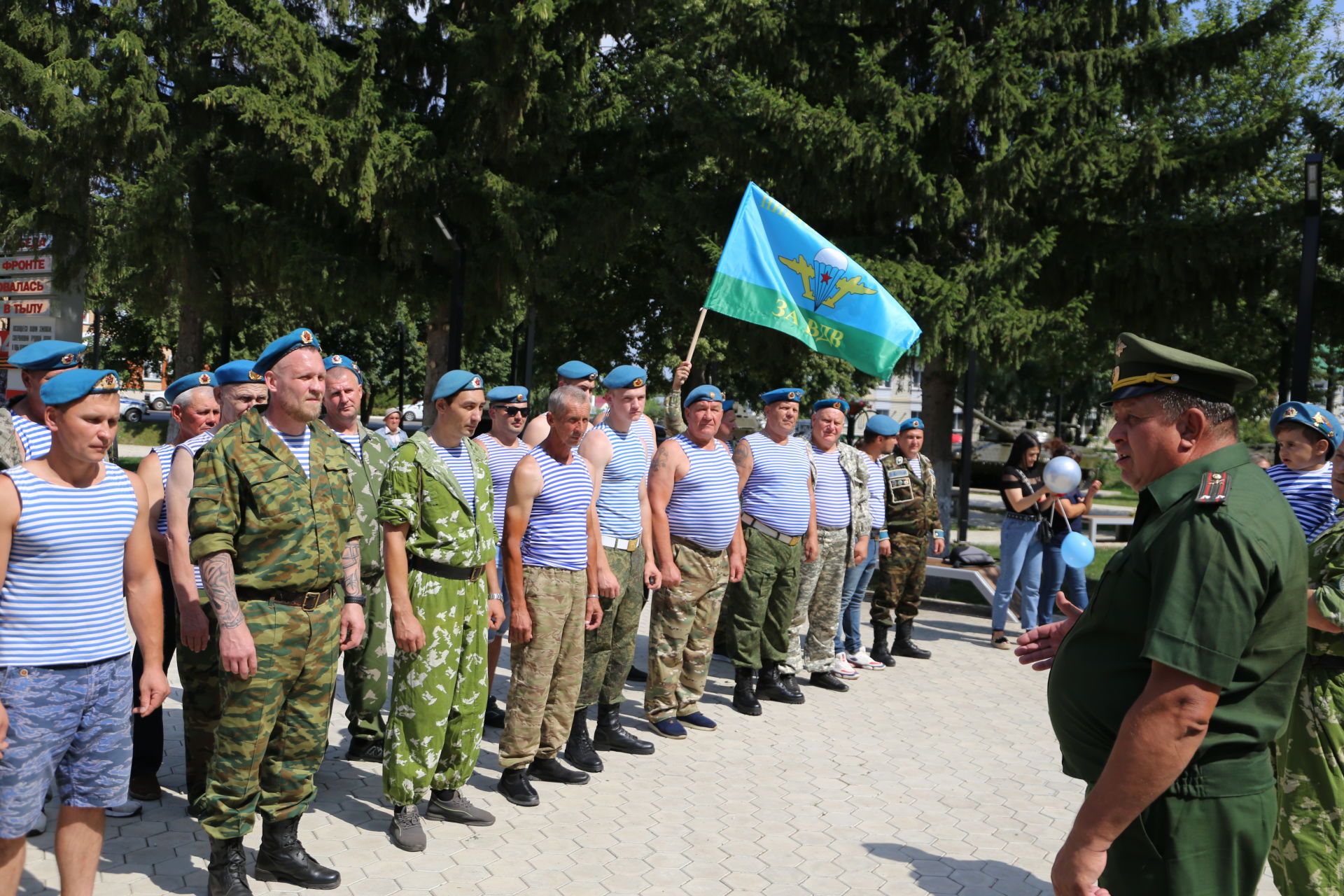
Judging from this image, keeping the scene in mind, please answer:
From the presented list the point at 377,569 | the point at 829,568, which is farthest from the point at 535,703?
the point at 829,568

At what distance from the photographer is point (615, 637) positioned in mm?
6238

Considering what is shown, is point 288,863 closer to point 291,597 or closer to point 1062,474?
point 291,597

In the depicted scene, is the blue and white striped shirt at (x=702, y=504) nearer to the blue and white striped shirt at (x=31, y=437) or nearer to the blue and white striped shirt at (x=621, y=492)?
the blue and white striped shirt at (x=621, y=492)

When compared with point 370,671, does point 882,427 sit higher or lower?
higher

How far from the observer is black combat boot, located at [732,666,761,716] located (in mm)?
7215

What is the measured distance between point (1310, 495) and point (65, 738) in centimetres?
512

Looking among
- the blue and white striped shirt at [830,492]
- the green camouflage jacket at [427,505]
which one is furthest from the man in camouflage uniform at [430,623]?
the blue and white striped shirt at [830,492]

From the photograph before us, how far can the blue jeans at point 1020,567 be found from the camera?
943cm

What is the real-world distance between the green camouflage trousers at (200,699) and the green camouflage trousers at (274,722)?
0.68 metres

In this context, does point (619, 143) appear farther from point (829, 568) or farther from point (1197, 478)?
point (1197, 478)

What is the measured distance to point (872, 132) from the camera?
13.9 metres

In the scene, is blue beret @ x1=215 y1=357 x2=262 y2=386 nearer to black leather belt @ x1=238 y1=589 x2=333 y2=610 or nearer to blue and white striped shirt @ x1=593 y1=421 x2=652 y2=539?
black leather belt @ x1=238 y1=589 x2=333 y2=610

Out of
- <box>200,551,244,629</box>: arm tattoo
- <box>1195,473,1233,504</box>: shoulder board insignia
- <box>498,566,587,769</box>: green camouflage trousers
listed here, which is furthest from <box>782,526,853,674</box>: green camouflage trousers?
<box>1195,473,1233,504</box>: shoulder board insignia

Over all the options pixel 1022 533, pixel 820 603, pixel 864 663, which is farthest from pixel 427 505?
pixel 1022 533
